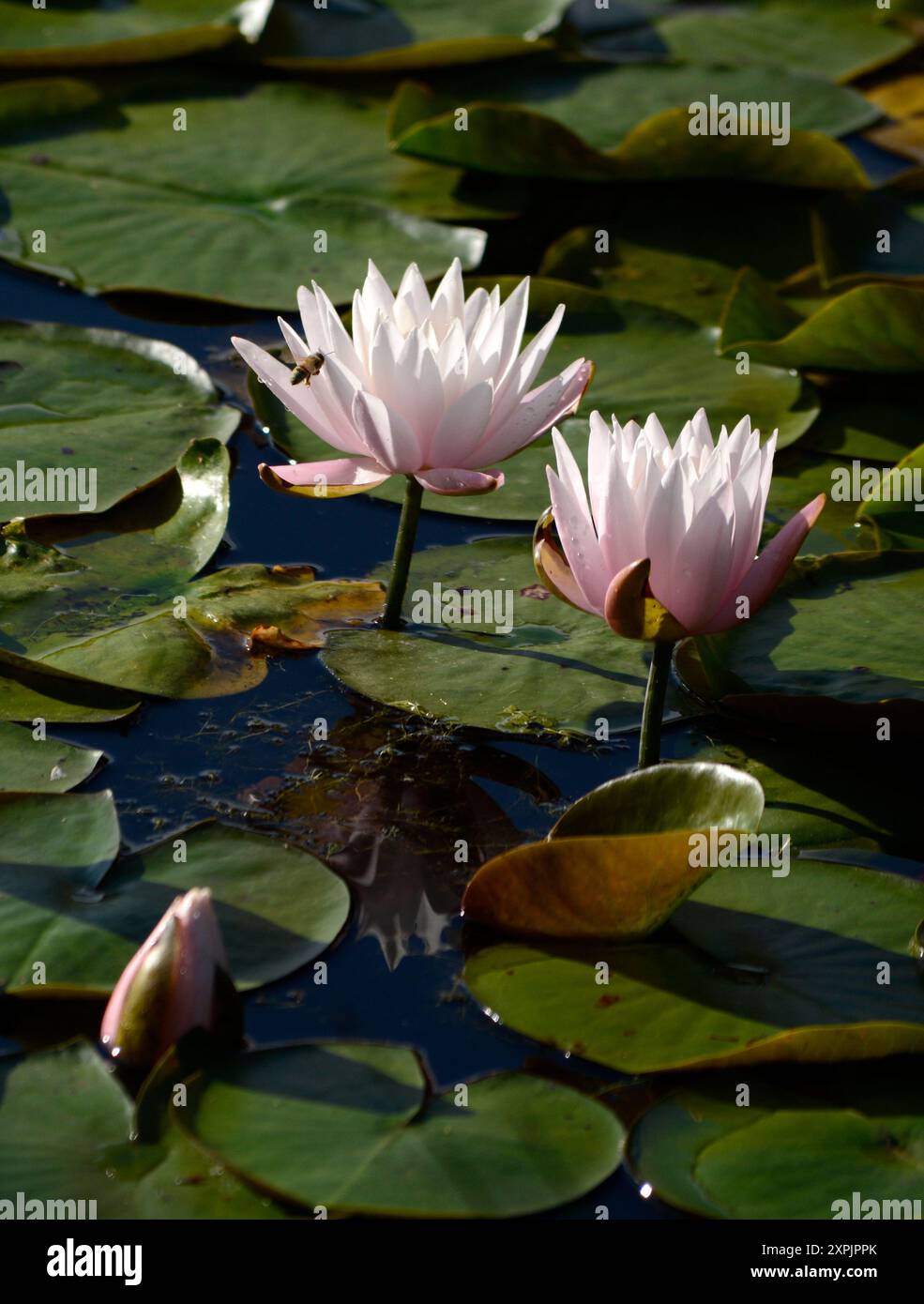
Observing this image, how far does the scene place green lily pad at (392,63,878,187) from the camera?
13.9ft

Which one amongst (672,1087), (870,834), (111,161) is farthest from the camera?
(111,161)

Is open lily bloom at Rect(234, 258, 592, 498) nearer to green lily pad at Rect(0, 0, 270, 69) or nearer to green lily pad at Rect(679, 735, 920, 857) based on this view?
green lily pad at Rect(679, 735, 920, 857)

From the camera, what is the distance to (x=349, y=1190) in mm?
1670

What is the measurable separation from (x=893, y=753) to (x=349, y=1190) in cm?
134

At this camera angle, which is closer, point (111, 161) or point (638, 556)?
point (638, 556)

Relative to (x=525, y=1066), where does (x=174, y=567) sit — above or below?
above

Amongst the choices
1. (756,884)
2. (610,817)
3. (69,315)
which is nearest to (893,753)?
(756,884)
